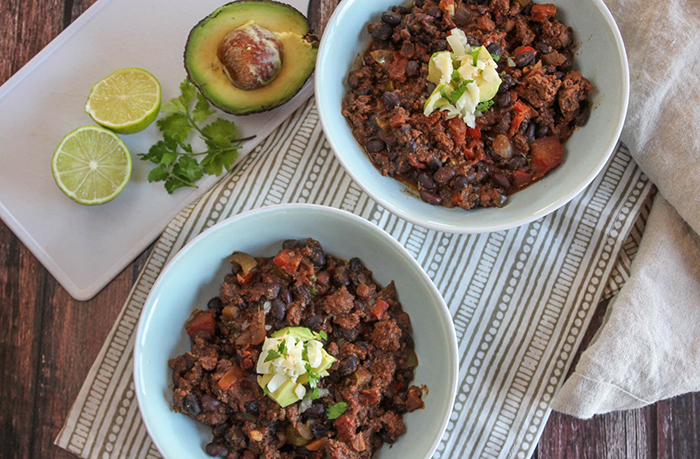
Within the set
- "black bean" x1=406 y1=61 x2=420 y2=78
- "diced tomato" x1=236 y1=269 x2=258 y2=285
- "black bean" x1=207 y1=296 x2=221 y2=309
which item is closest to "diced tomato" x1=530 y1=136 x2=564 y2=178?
"black bean" x1=406 y1=61 x2=420 y2=78

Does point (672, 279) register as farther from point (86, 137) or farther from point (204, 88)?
point (86, 137)

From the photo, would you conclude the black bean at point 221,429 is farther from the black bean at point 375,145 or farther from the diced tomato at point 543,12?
the diced tomato at point 543,12

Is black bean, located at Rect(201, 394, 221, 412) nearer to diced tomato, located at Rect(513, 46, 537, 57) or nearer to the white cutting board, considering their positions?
the white cutting board

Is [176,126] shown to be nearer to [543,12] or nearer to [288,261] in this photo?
[288,261]

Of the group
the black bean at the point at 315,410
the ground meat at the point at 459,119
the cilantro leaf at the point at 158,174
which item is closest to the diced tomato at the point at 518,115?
the ground meat at the point at 459,119

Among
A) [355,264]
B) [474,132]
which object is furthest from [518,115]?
[355,264]

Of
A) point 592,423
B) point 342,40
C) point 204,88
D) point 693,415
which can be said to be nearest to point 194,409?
point 204,88
